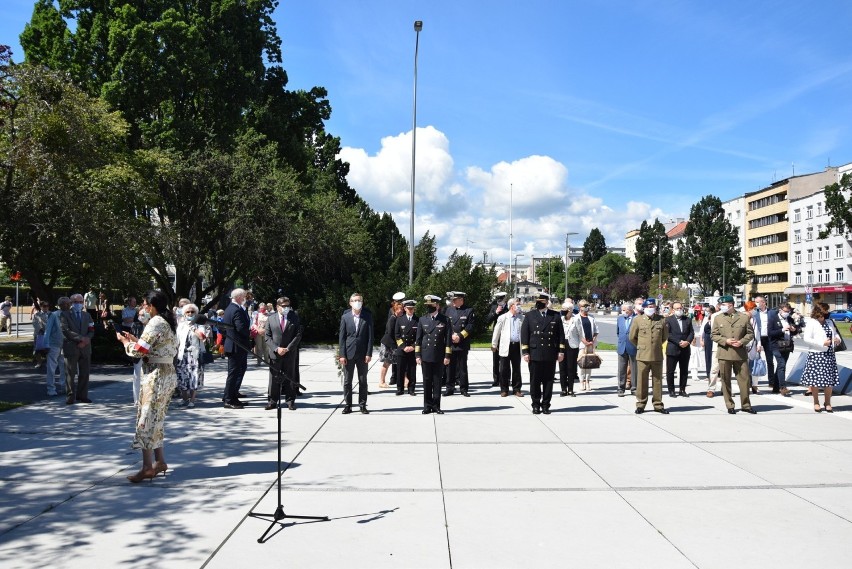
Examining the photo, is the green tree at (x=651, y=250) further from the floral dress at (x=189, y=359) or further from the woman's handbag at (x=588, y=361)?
the floral dress at (x=189, y=359)

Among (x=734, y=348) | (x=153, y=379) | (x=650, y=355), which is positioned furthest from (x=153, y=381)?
(x=734, y=348)

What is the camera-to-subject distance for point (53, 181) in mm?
16125

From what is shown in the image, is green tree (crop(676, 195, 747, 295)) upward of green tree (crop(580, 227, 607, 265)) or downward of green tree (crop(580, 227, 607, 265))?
downward

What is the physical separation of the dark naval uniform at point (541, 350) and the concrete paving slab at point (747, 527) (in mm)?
4692

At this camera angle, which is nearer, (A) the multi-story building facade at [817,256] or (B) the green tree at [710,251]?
(A) the multi-story building facade at [817,256]

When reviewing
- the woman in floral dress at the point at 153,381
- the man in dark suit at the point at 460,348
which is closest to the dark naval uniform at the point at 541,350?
the man in dark suit at the point at 460,348

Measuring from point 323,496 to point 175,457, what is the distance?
2.42 meters

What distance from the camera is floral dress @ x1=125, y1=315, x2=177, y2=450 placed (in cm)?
651

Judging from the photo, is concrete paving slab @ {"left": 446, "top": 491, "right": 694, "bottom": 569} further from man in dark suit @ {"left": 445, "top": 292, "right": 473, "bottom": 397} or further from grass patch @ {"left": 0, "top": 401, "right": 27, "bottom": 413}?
grass patch @ {"left": 0, "top": 401, "right": 27, "bottom": 413}

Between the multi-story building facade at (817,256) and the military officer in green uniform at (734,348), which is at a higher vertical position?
the multi-story building facade at (817,256)

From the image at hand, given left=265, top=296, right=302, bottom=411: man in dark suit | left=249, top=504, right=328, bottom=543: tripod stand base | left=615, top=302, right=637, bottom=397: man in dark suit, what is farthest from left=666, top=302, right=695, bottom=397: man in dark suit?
left=249, top=504, right=328, bottom=543: tripod stand base

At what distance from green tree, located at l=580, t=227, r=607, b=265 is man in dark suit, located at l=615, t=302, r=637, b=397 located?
5760 inches

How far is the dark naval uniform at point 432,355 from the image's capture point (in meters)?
10.9

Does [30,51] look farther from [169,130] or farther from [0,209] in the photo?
Result: [0,209]
